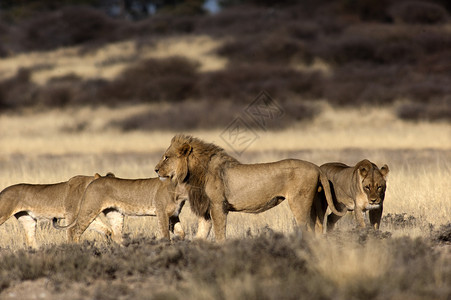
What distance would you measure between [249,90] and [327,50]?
30.4 ft

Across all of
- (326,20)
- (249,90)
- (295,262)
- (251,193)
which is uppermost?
(326,20)

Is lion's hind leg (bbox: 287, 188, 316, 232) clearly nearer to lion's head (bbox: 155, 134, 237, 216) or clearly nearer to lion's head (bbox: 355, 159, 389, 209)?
lion's head (bbox: 355, 159, 389, 209)

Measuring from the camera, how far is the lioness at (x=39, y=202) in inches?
372

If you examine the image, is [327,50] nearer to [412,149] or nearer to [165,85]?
[165,85]

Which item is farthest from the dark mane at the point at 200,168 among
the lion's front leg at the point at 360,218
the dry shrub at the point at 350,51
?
the dry shrub at the point at 350,51

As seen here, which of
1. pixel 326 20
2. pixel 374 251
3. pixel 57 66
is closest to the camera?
pixel 374 251

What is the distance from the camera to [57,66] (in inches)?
1922

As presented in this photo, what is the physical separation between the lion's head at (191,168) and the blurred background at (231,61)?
18780 mm

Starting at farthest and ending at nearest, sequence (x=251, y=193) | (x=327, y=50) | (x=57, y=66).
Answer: (x=57, y=66), (x=327, y=50), (x=251, y=193)

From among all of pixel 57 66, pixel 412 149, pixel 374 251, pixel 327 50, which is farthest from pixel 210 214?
pixel 57 66

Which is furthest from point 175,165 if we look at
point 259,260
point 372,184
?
point 372,184

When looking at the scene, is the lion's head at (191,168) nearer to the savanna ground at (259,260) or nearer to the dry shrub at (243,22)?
the savanna ground at (259,260)

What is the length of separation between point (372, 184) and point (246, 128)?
17.9 m

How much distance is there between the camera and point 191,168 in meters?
8.81
